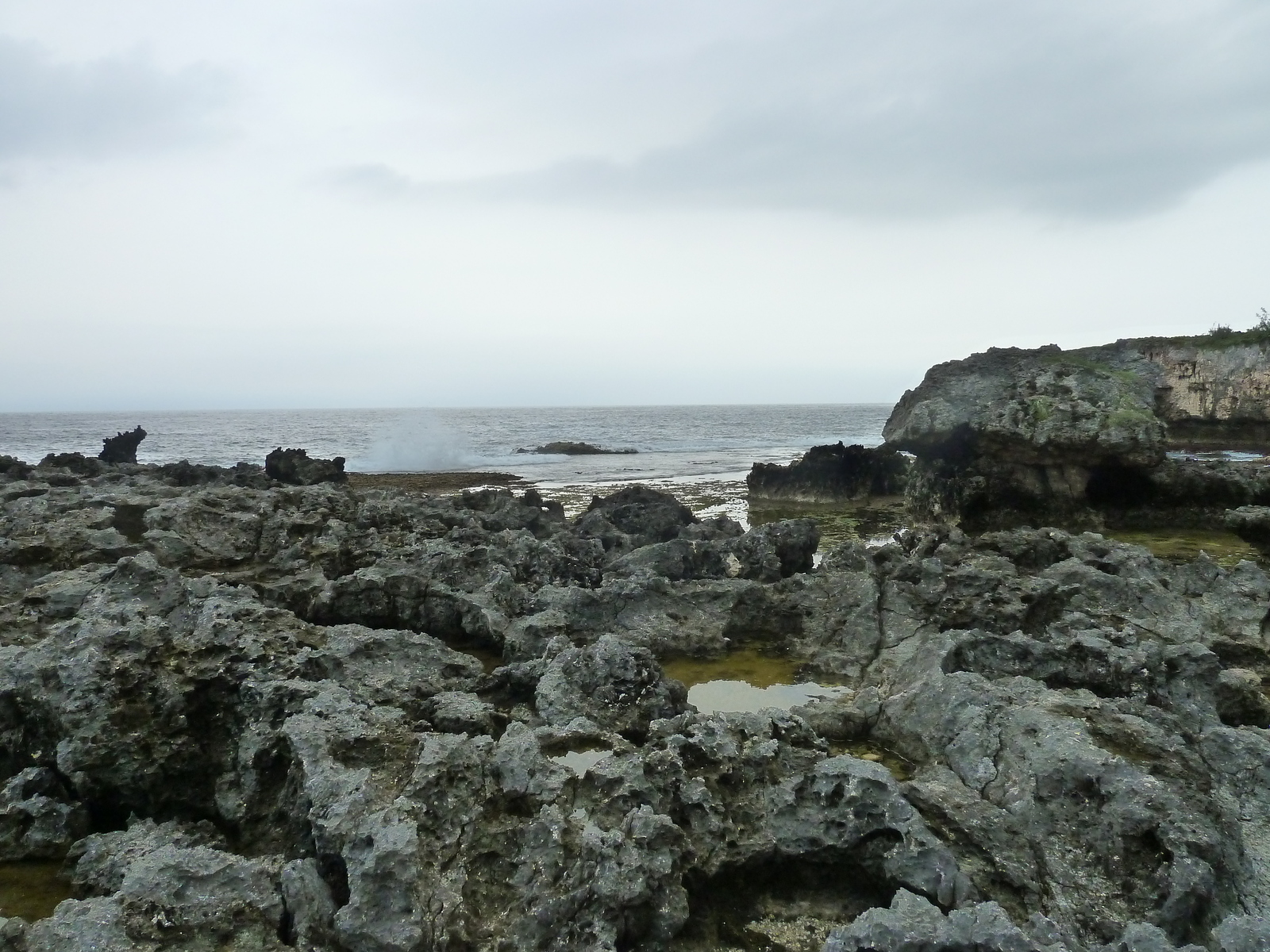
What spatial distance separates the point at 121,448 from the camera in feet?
112

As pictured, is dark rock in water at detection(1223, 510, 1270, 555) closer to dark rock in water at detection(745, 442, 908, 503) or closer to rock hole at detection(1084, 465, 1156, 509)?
rock hole at detection(1084, 465, 1156, 509)

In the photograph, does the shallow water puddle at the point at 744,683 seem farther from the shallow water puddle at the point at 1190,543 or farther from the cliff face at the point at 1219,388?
the cliff face at the point at 1219,388

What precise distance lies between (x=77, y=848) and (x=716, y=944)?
4.06m

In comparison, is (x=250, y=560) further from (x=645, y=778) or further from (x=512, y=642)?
(x=645, y=778)

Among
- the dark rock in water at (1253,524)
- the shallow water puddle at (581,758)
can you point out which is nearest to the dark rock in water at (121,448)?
the shallow water puddle at (581,758)

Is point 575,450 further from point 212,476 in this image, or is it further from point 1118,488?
point 1118,488

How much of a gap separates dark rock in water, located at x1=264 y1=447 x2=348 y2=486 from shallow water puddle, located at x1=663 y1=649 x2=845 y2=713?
2235cm

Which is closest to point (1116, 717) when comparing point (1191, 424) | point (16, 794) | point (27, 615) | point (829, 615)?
point (829, 615)

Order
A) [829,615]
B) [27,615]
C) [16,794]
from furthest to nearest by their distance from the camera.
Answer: [829,615] < [27,615] < [16,794]

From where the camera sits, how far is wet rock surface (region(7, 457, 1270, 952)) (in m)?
3.71

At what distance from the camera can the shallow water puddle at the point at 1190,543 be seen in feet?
46.9

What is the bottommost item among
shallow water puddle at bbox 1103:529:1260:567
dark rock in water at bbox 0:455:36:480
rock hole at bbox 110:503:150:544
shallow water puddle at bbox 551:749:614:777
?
shallow water puddle at bbox 1103:529:1260:567

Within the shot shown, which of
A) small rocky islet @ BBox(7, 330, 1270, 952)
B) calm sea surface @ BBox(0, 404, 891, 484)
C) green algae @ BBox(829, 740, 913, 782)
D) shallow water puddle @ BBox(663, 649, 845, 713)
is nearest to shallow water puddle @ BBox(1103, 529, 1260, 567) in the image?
small rocky islet @ BBox(7, 330, 1270, 952)

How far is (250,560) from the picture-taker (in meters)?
11.7
